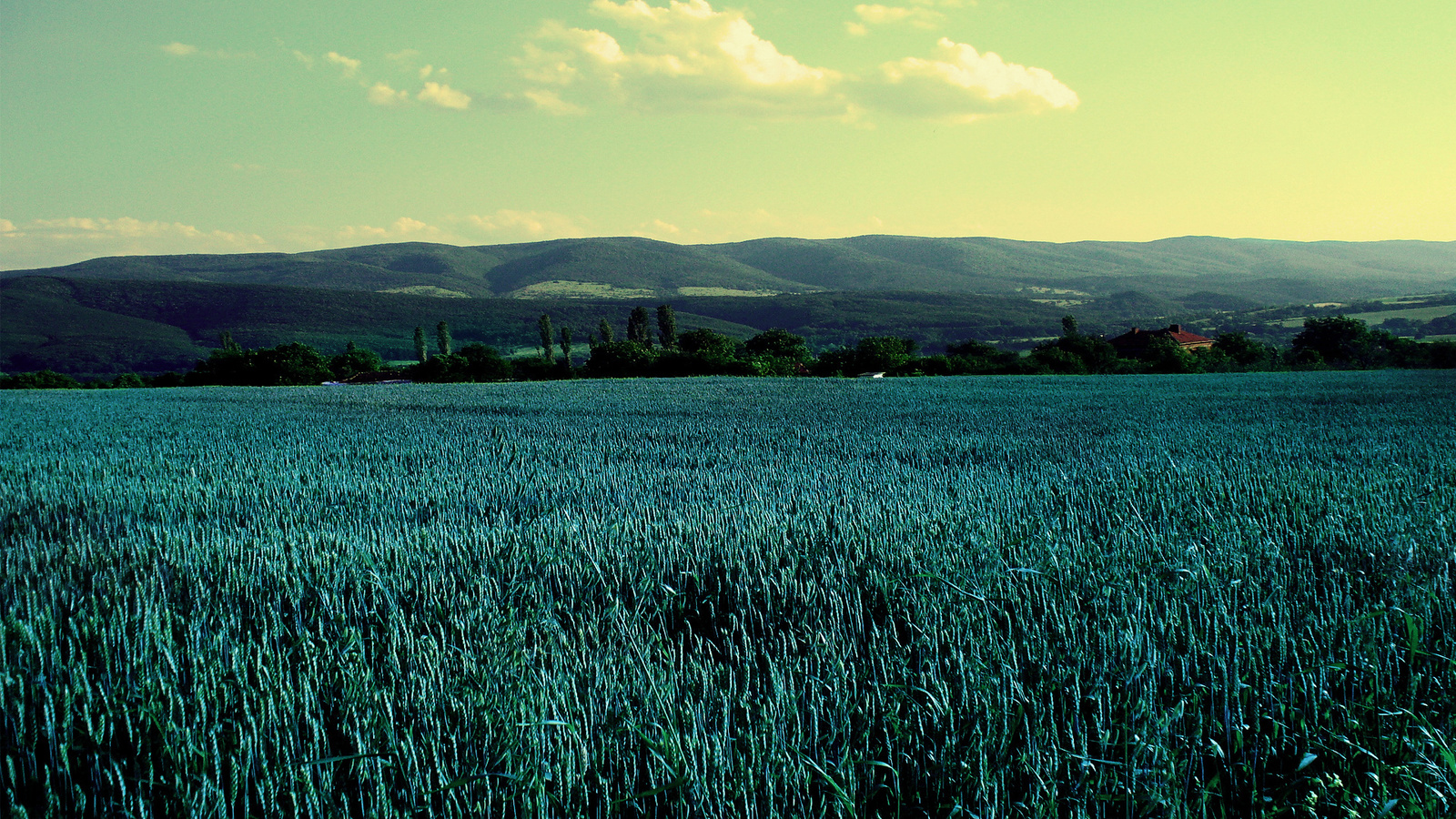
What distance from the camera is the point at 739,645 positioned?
3762 millimetres

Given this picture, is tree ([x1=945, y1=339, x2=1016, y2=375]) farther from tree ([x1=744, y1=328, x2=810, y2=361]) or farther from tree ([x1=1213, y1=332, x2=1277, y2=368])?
tree ([x1=744, y1=328, x2=810, y2=361])

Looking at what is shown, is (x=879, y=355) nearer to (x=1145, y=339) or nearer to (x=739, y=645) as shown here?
(x=1145, y=339)

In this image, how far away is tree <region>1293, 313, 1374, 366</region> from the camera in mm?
80875

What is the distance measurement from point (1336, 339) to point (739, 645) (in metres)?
102

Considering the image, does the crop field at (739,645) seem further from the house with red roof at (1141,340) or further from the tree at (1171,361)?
the house with red roof at (1141,340)

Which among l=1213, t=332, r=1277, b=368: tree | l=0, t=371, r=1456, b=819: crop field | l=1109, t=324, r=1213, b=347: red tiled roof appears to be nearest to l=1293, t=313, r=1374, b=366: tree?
l=1213, t=332, r=1277, b=368: tree

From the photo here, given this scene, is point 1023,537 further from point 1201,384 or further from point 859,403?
point 1201,384

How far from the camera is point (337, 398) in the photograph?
28062 millimetres

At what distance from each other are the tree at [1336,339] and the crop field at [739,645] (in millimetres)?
86779

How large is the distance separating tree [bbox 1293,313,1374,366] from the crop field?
8678 cm

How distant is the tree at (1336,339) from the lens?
80.9 meters

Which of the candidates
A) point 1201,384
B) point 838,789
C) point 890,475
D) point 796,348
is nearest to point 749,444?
point 890,475

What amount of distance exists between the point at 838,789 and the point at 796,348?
88.5m

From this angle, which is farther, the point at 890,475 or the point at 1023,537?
the point at 890,475
